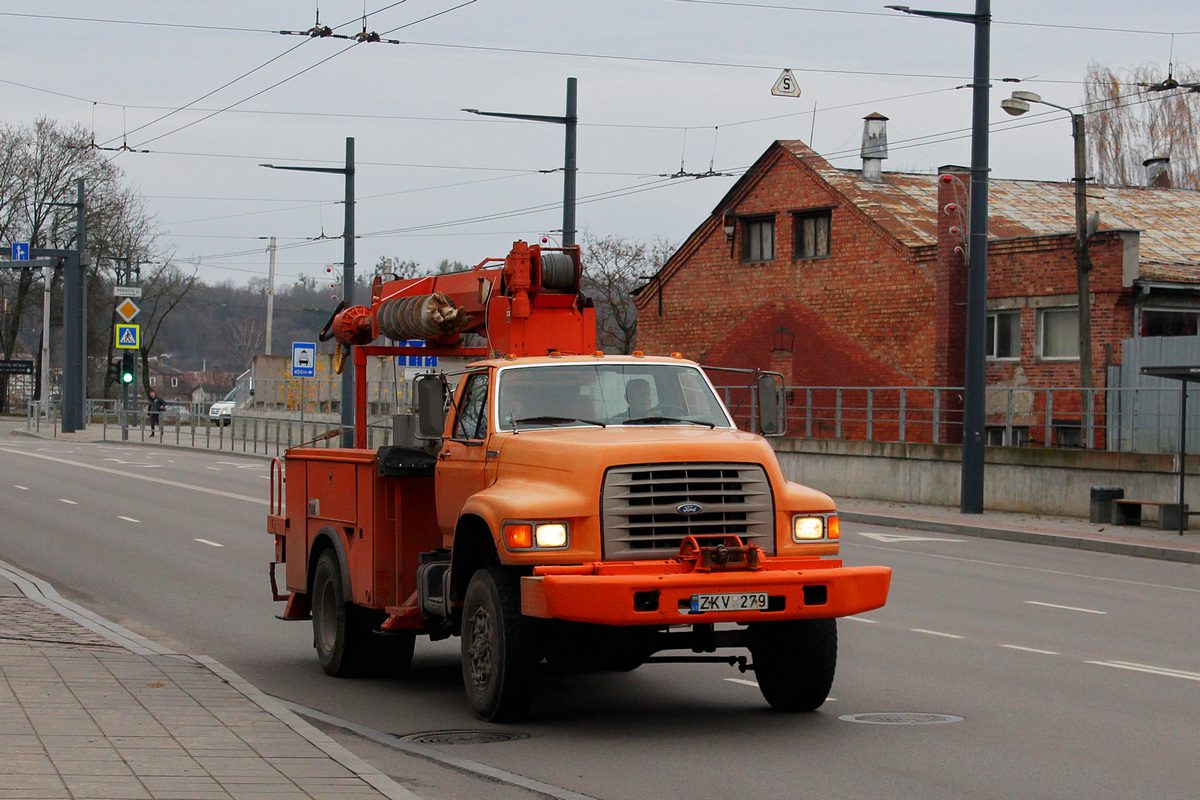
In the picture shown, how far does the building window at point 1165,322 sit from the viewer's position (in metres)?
32.4

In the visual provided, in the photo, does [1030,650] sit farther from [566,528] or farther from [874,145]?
[874,145]

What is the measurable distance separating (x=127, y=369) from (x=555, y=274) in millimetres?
47851

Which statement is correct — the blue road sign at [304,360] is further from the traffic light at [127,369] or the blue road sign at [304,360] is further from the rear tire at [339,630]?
the rear tire at [339,630]

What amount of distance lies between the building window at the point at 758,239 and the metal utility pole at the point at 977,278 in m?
17.4

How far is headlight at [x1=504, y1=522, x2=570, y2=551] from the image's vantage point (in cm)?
826

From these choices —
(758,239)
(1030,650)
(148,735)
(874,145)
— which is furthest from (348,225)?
(148,735)

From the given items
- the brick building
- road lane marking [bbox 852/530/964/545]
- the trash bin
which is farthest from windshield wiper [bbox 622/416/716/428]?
the brick building

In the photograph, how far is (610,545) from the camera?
827cm

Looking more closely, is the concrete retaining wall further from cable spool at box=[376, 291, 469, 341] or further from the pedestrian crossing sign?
the pedestrian crossing sign

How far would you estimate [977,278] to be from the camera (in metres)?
25.4

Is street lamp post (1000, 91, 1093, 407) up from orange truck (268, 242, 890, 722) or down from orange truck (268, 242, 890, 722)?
up

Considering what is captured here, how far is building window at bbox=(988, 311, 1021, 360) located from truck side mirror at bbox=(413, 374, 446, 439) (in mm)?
27150

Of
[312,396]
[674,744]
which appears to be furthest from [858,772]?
[312,396]

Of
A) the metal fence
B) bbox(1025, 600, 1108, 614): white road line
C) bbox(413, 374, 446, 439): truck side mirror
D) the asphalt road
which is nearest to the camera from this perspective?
the asphalt road
